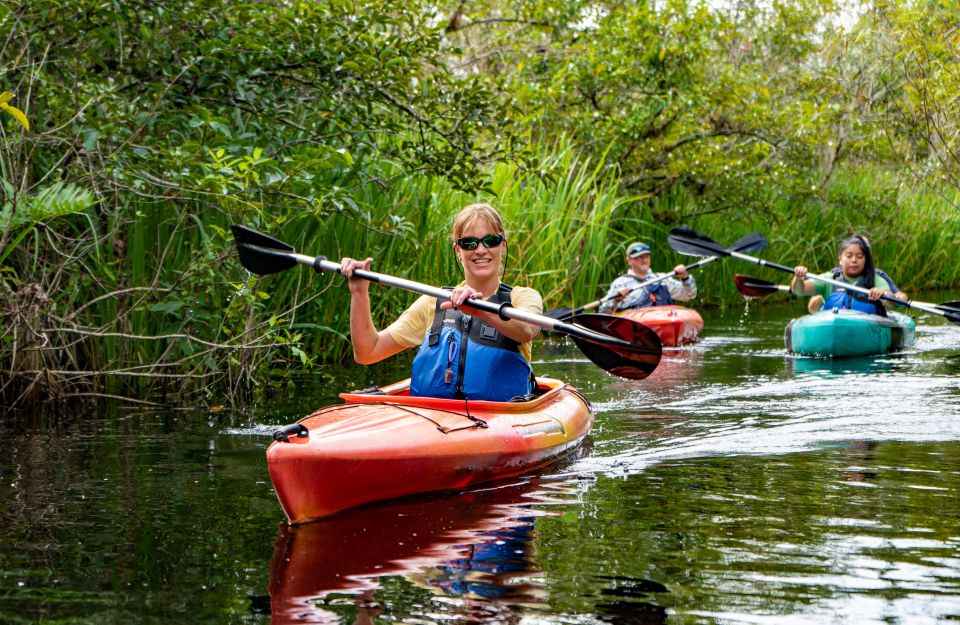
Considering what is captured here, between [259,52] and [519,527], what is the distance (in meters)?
3.68

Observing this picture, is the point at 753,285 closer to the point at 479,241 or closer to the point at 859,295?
the point at 859,295

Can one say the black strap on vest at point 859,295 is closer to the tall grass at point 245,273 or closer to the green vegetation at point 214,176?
the green vegetation at point 214,176

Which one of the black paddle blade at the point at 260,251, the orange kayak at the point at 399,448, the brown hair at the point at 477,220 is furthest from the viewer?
the black paddle blade at the point at 260,251

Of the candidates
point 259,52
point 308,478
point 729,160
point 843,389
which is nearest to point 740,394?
point 843,389

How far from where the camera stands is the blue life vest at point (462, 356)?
5.15 m

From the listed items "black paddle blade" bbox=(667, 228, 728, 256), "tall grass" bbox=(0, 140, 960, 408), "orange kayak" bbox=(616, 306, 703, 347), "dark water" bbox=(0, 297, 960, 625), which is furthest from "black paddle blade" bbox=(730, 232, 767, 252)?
"dark water" bbox=(0, 297, 960, 625)

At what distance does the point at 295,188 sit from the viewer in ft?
23.9

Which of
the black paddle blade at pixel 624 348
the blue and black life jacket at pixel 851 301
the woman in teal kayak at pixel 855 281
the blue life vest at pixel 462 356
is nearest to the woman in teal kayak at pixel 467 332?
the blue life vest at pixel 462 356

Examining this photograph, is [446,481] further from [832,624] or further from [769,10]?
[769,10]

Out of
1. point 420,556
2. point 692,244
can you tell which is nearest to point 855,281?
point 692,244

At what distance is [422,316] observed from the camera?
17.5 ft

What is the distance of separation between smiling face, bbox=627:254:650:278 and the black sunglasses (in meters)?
6.53

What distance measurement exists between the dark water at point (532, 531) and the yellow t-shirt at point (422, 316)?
0.76 m

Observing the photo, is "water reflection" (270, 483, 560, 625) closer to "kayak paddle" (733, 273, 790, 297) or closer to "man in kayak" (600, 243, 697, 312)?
"man in kayak" (600, 243, 697, 312)
